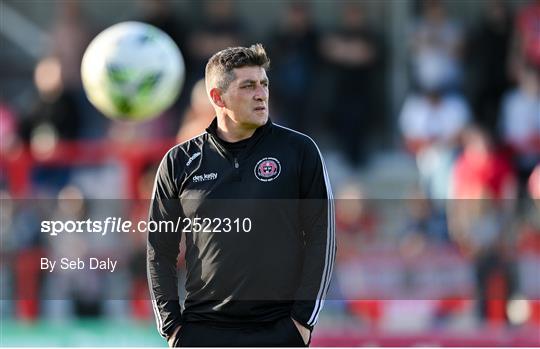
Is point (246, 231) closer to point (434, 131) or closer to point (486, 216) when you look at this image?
point (486, 216)

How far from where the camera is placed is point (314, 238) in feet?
18.7

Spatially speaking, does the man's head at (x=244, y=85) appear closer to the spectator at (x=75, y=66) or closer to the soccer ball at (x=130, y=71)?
the soccer ball at (x=130, y=71)

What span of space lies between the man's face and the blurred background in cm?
430

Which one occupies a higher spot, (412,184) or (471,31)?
(471,31)

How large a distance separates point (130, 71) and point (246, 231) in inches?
129

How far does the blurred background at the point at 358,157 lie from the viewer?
36.2 ft

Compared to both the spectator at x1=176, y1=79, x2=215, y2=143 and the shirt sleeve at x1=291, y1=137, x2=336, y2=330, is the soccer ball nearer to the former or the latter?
the spectator at x1=176, y1=79, x2=215, y2=143

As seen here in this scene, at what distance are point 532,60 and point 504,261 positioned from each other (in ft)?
9.36

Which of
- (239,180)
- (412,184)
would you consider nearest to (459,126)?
(412,184)

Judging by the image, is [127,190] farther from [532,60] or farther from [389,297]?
[532,60]

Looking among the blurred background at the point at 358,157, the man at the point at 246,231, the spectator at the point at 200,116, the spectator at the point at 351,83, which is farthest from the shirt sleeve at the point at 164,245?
the spectator at the point at 351,83

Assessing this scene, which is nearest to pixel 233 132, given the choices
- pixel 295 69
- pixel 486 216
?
pixel 486 216

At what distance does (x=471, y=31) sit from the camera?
13.7 m

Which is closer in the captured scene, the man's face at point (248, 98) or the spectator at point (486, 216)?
the man's face at point (248, 98)
